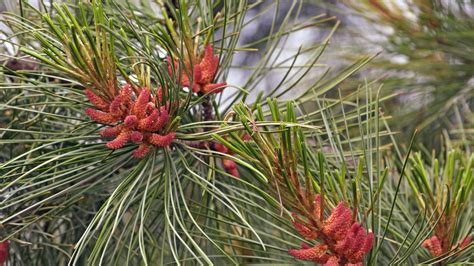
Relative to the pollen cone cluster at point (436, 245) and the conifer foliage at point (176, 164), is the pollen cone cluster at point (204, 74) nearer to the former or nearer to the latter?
the conifer foliage at point (176, 164)

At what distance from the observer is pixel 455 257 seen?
81 cm

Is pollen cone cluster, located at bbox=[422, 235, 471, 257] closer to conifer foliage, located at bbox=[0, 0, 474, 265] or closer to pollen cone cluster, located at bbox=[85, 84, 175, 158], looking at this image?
conifer foliage, located at bbox=[0, 0, 474, 265]

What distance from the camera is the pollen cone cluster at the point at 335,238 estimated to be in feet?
2.45

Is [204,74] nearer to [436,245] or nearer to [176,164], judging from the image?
[176,164]

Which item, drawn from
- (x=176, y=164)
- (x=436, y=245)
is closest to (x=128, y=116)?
(x=176, y=164)

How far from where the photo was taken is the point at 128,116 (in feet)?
2.45

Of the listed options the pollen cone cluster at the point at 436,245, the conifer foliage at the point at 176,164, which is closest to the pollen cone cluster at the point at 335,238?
the conifer foliage at the point at 176,164

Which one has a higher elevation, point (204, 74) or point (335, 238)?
point (204, 74)

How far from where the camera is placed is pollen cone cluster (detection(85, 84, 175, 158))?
753 mm

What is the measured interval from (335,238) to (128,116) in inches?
8.4

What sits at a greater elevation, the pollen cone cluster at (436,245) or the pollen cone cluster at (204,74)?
the pollen cone cluster at (204,74)

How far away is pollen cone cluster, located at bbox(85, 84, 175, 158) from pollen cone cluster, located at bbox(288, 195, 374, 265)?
0.15 meters

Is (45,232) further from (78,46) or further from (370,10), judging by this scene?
(370,10)

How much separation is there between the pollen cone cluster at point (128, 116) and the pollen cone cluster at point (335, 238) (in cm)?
15
